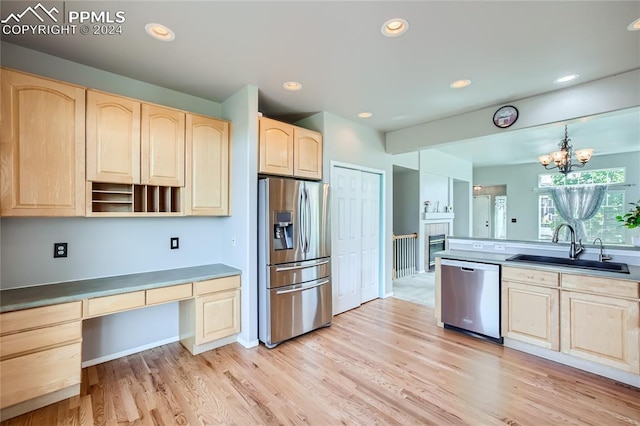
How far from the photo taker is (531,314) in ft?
9.45

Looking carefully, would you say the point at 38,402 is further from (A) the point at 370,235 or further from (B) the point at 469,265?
(B) the point at 469,265

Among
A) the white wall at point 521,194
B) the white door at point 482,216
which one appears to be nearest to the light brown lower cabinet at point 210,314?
the white door at point 482,216

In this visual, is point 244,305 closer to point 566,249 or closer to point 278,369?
point 278,369

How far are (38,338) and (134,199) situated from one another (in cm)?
126

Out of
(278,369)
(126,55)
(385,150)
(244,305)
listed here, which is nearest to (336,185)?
(385,150)

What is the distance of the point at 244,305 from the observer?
3.06m

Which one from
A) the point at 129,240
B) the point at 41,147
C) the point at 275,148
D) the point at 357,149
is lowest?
the point at 129,240

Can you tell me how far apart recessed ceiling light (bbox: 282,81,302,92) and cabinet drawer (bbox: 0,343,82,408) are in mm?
2938

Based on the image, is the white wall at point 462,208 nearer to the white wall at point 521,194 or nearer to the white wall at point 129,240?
the white wall at point 521,194

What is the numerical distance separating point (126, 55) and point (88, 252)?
1784 mm

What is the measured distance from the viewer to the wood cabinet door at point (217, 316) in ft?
9.29

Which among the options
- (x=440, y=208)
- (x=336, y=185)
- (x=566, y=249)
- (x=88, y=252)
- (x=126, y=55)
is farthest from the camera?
(x=440, y=208)

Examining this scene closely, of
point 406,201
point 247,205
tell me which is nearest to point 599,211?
point 406,201

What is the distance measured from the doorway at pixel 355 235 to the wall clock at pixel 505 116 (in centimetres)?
179
